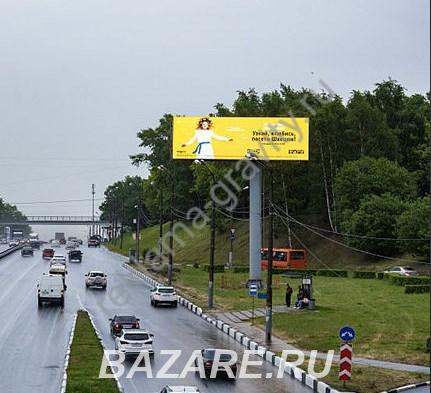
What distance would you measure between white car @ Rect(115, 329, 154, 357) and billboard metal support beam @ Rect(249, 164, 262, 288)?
34012 millimetres

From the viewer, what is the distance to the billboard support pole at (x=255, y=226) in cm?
6731

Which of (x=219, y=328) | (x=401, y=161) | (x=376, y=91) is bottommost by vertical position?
(x=219, y=328)

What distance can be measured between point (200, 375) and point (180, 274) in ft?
171

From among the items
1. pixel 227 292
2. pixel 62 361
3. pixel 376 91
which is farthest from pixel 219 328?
pixel 376 91

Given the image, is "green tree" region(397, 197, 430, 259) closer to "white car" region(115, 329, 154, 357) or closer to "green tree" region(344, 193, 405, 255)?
"green tree" region(344, 193, 405, 255)

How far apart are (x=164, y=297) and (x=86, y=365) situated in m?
26.1

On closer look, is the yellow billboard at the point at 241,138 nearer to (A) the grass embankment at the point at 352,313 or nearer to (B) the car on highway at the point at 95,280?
(A) the grass embankment at the point at 352,313

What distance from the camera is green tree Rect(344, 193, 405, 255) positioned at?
77312mm

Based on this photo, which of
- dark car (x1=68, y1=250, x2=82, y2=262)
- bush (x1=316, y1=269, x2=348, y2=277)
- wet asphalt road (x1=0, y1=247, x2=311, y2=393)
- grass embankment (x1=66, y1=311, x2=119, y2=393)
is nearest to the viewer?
grass embankment (x1=66, y1=311, x2=119, y2=393)

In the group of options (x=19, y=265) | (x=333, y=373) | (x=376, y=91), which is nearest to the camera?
(x=333, y=373)

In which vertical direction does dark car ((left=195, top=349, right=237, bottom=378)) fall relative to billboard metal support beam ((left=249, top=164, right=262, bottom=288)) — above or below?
below

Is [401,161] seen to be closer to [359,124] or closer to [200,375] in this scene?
[359,124]

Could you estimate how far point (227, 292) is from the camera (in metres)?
62.8

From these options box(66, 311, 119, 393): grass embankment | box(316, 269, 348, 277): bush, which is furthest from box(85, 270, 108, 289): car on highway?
box(66, 311, 119, 393): grass embankment
